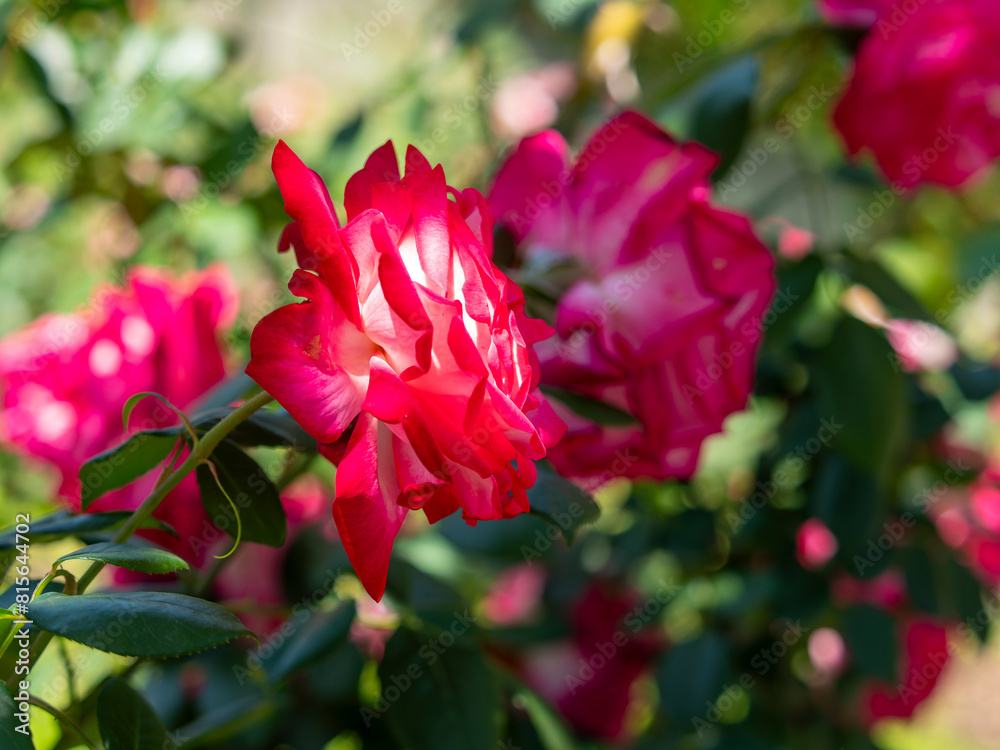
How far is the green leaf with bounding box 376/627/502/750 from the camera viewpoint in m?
0.35

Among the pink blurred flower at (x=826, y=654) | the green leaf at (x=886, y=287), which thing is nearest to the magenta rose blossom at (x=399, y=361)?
the green leaf at (x=886, y=287)

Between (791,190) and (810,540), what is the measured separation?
0.33 meters

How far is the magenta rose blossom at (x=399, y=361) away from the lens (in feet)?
0.68

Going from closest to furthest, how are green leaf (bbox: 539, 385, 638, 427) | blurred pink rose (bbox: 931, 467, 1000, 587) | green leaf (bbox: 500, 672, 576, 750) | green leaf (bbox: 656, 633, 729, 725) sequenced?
green leaf (bbox: 539, 385, 638, 427)
green leaf (bbox: 500, 672, 576, 750)
green leaf (bbox: 656, 633, 729, 725)
blurred pink rose (bbox: 931, 467, 1000, 587)

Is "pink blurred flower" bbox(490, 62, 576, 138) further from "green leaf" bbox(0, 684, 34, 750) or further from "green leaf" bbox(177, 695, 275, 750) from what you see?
"green leaf" bbox(0, 684, 34, 750)

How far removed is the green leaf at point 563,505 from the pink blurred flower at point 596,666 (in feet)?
1.34

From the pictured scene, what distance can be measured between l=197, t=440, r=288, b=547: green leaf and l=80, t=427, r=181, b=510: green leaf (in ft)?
0.05

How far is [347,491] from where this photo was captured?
21 centimetres

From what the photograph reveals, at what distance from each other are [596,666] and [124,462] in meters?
0.50

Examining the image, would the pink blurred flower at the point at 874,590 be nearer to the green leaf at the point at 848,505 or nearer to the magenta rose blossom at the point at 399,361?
the green leaf at the point at 848,505

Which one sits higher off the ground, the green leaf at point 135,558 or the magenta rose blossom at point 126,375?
the green leaf at point 135,558

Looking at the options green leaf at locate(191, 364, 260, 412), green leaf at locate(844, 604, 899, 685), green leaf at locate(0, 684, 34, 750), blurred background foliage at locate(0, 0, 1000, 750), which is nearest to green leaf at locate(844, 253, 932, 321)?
blurred background foliage at locate(0, 0, 1000, 750)

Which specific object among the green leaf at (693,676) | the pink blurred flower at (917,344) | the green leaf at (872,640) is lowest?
the green leaf at (872,640)

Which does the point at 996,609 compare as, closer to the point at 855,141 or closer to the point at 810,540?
the point at 810,540
